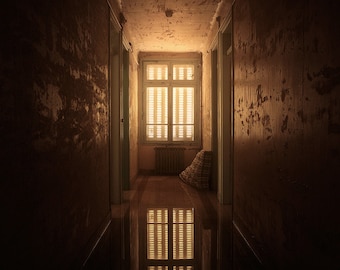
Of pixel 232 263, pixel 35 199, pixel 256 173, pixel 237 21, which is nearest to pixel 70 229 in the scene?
pixel 35 199

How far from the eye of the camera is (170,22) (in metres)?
4.98

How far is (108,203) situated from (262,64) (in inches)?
86.0

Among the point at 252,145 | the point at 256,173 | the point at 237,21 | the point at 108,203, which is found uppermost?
the point at 237,21

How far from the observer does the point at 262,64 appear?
2342mm

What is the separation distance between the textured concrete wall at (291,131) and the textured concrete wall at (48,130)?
1423mm

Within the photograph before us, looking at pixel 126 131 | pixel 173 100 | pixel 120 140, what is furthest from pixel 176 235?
pixel 173 100

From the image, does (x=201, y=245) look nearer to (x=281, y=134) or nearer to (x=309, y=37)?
(x=281, y=134)

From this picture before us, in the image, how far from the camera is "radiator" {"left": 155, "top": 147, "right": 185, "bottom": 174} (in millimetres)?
6910

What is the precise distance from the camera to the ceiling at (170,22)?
426cm

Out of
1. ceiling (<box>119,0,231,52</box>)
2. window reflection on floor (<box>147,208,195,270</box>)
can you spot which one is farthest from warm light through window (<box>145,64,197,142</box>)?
window reflection on floor (<box>147,208,195,270</box>)

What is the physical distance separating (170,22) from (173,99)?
7.54ft

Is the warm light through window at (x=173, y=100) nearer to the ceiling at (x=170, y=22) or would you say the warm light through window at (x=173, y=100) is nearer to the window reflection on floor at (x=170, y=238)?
the ceiling at (x=170, y=22)

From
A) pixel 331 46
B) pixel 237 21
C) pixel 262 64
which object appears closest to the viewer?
pixel 331 46

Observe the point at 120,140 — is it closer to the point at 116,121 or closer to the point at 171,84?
the point at 116,121
